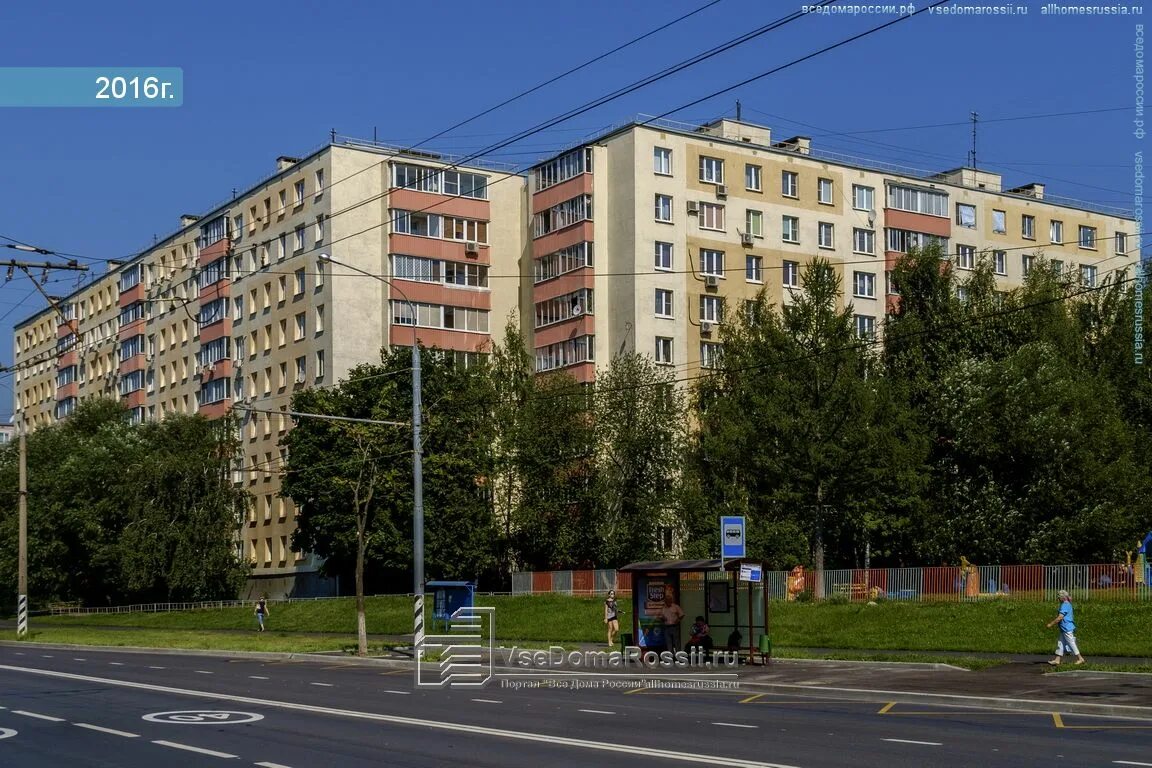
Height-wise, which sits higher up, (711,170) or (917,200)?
(711,170)

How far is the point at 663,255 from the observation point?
7462 centimetres

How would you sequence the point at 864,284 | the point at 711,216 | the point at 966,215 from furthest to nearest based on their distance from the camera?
the point at 966,215 < the point at 864,284 < the point at 711,216

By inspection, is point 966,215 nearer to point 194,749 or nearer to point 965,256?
point 965,256

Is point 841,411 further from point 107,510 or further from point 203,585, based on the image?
point 107,510

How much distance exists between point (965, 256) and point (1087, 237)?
1221cm

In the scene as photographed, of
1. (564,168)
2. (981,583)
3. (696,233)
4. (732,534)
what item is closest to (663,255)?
(696,233)

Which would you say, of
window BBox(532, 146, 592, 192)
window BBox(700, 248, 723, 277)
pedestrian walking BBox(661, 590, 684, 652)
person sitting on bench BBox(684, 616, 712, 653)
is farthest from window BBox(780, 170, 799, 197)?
person sitting on bench BBox(684, 616, 712, 653)

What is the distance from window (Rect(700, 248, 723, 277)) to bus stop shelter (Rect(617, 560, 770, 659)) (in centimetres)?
4374

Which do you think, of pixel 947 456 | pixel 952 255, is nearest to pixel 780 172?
pixel 952 255

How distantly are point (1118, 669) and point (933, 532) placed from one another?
3114cm

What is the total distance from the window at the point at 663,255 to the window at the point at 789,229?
832cm

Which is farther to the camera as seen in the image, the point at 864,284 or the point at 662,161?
the point at 864,284

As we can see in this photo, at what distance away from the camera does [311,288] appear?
81.2 m

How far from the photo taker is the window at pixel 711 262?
76250 millimetres
